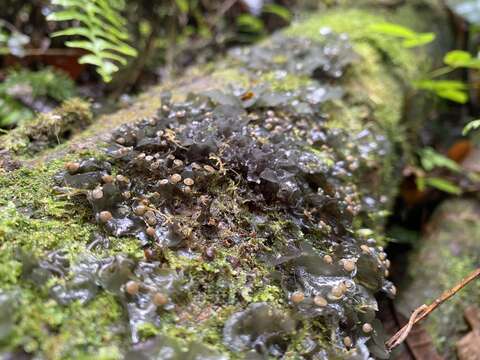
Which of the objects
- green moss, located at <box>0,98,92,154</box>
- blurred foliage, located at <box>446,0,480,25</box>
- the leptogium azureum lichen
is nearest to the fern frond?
green moss, located at <box>0,98,92,154</box>

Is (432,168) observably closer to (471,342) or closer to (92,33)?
(471,342)

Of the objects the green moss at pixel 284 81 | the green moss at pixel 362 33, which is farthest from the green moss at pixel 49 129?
the green moss at pixel 362 33

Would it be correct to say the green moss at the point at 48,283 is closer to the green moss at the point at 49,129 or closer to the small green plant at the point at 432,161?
the green moss at the point at 49,129

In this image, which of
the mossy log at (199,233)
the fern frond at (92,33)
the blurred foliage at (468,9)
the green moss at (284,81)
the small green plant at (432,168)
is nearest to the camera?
the mossy log at (199,233)

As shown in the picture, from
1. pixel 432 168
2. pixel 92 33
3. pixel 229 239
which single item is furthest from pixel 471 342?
pixel 92 33

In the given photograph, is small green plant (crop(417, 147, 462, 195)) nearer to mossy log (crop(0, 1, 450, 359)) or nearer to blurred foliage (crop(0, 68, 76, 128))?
mossy log (crop(0, 1, 450, 359))

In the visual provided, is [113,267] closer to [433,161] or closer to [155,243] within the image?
[155,243]

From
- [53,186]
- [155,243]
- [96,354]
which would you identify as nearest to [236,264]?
[155,243]
